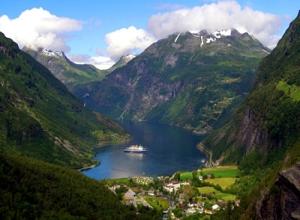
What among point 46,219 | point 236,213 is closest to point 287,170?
point 236,213

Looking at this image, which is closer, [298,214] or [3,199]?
[298,214]

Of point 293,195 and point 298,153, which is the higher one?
point 298,153

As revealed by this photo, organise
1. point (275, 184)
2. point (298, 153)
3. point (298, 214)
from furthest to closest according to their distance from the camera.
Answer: point (298, 153) < point (275, 184) < point (298, 214)

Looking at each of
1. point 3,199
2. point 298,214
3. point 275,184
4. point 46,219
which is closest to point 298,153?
point 275,184

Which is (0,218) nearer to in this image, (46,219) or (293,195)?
(46,219)

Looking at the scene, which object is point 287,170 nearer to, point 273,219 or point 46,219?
point 273,219

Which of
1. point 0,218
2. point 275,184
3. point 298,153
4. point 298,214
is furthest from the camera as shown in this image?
point 0,218

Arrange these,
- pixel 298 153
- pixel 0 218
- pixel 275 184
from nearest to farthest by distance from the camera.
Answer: pixel 275 184 < pixel 298 153 < pixel 0 218

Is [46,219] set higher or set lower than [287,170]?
lower

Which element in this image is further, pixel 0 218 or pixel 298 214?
pixel 0 218
